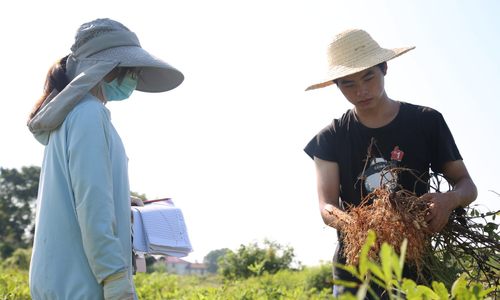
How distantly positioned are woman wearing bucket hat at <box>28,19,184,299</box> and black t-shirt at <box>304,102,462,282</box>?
92 cm

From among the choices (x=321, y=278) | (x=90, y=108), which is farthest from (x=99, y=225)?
(x=321, y=278)

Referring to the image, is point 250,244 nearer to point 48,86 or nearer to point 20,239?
point 48,86

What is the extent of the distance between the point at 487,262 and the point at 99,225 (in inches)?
62.9

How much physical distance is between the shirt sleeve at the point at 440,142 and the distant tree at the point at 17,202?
46302mm

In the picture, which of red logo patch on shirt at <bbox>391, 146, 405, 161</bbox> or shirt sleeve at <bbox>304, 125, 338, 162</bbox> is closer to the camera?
red logo patch on shirt at <bbox>391, 146, 405, 161</bbox>

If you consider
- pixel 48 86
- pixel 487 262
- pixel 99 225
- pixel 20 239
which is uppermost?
pixel 48 86

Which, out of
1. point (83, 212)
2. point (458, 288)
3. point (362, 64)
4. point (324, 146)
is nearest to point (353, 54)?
point (362, 64)

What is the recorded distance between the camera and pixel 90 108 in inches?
88.9

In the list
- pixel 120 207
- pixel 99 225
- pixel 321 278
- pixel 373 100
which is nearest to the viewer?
pixel 99 225

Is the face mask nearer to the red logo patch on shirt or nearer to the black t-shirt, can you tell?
the black t-shirt

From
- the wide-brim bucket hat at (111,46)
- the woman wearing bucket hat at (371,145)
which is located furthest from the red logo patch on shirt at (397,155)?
the wide-brim bucket hat at (111,46)

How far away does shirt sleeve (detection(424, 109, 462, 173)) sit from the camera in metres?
2.63

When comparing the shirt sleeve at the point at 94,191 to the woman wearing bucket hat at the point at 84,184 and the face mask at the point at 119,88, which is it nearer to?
the woman wearing bucket hat at the point at 84,184

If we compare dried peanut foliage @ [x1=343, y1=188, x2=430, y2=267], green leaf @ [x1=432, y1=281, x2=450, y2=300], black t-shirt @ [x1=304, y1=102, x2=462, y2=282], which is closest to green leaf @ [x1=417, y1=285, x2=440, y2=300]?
green leaf @ [x1=432, y1=281, x2=450, y2=300]
